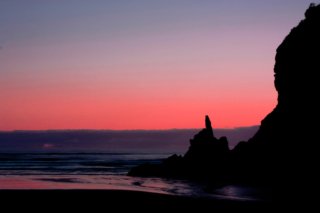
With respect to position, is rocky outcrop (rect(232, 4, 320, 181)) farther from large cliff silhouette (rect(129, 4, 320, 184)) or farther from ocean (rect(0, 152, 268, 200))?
ocean (rect(0, 152, 268, 200))

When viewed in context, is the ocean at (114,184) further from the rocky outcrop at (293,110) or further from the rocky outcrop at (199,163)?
the rocky outcrop at (293,110)

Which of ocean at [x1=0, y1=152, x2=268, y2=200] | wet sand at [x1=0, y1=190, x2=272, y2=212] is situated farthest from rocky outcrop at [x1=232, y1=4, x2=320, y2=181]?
wet sand at [x1=0, y1=190, x2=272, y2=212]

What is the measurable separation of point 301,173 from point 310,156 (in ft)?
8.42

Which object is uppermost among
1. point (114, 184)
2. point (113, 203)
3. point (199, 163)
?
point (199, 163)

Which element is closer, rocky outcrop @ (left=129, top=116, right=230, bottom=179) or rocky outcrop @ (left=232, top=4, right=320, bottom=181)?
rocky outcrop @ (left=232, top=4, right=320, bottom=181)

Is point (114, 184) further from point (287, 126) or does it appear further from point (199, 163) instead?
point (199, 163)

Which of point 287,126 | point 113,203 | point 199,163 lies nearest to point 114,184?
point 287,126

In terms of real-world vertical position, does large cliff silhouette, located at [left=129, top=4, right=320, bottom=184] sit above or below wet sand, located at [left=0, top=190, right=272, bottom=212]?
above

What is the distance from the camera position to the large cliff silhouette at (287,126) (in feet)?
186

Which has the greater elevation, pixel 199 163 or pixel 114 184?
pixel 199 163

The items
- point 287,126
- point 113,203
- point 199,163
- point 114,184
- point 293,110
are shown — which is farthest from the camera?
point 199,163

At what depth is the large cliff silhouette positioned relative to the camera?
2234 inches

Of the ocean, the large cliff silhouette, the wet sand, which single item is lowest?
the ocean

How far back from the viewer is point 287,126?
200ft
